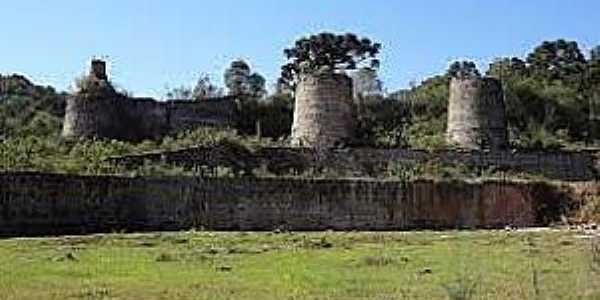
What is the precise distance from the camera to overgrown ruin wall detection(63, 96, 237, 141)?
42.3 m

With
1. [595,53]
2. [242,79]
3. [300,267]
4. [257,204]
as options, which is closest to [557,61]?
[595,53]

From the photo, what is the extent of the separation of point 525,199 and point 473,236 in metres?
10.2

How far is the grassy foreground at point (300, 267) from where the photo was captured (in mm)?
13922

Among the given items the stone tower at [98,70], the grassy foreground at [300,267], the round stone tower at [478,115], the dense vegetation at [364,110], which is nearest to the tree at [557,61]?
the dense vegetation at [364,110]

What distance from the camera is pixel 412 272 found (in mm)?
16812

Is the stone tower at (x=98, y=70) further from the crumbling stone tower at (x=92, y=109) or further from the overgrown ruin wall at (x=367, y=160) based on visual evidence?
the overgrown ruin wall at (x=367, y=160)

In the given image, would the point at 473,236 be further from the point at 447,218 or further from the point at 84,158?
the point at 84,158

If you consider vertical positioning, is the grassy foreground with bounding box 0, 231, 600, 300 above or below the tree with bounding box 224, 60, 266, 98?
below

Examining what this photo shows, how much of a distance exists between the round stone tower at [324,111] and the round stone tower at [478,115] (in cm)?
444

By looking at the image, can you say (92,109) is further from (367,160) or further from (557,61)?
(557,61)

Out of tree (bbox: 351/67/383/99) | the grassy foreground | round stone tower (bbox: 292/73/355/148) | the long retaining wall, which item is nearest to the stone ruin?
round stone tower (bbox: 292/73/355/148)

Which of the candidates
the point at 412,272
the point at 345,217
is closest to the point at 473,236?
the point at 345,217

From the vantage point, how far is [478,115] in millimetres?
43562

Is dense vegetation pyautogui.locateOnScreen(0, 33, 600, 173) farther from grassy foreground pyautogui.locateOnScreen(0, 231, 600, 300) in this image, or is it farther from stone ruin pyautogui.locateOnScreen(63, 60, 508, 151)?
grassy foreground pyautogui.locateOnScreen(0, 231, 600, 300)
